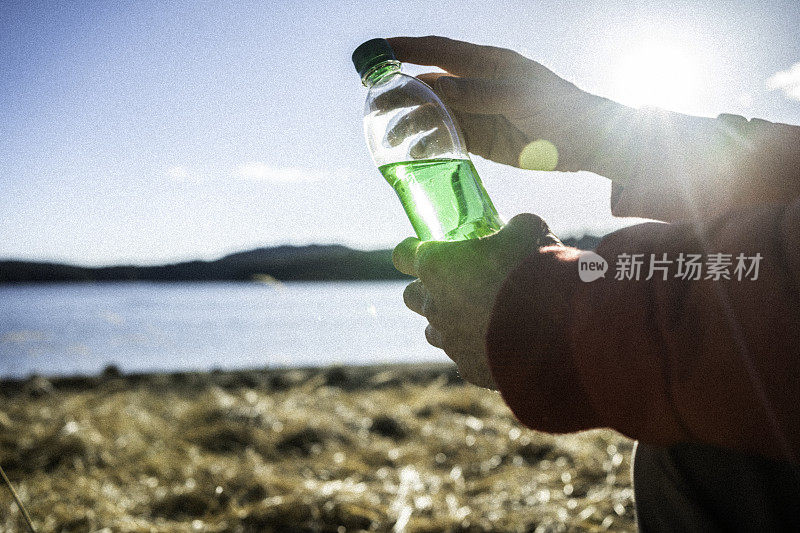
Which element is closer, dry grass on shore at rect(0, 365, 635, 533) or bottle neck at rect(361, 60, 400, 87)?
bottle neck at rect(361, 60, 400, 87)

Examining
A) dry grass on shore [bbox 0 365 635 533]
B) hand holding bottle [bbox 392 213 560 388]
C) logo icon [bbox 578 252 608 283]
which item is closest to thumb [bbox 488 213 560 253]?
hand holding bottle [bbox 392 213 560 388]

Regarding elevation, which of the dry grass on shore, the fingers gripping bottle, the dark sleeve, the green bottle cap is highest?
the green bottle cap

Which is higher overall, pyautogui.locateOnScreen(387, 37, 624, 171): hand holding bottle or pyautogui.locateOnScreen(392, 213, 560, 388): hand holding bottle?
pyautogui.locateOnScreen(387, 37, 624, 171): hand holding bottle

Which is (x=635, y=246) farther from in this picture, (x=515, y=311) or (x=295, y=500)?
(x=295, y=500)

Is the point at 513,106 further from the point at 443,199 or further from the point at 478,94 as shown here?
the point at 443,199

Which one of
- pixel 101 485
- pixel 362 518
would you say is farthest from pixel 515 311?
pixel 101 485

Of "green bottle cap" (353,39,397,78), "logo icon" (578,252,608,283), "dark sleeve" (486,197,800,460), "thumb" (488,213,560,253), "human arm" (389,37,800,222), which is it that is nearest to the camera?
"dark sleeve" (486,197,800,460)

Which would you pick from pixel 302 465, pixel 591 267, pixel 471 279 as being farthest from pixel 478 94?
pixel 302 465

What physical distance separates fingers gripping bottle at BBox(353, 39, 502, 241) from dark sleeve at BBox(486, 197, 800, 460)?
1.56 ft

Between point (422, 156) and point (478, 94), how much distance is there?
0.21 m

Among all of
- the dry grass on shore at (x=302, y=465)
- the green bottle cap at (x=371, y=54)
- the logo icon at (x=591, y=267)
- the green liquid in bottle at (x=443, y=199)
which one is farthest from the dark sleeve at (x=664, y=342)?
the dry grass on shore at (x=302, y=465)

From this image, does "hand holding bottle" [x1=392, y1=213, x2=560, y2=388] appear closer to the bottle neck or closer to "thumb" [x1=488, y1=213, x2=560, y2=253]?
"thumb" [x1=488, y1=213, x2=560, y2=253]

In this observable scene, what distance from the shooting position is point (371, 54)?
1.12 metres

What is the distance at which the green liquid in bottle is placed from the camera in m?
1.18
